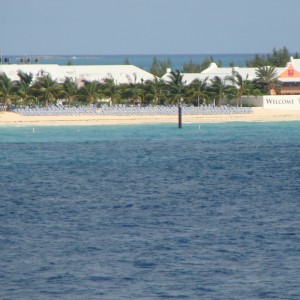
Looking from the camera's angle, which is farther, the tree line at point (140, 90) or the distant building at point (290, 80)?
the distant building at point (290, 80)

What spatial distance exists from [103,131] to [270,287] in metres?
61.6

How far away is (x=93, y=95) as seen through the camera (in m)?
96.3

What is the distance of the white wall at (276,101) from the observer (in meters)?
98.9

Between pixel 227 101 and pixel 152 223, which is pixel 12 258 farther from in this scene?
pixel 227 101

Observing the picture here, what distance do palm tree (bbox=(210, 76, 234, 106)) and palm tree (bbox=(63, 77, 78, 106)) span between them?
13.0 meters

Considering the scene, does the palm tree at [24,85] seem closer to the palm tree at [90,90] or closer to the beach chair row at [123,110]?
the beach chair row at [123,110]

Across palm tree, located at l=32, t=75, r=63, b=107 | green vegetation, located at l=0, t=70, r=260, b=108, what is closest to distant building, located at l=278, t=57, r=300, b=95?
green vegetation, located at l=0, t=70, r=260, b=108

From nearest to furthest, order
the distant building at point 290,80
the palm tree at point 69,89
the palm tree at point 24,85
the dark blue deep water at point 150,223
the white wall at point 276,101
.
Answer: the dark blue deep water at point 150,223
the palm tree at point 24,85
the palm tree at point 69,89
the white wall at point 276,101
the distant building at point 290,80

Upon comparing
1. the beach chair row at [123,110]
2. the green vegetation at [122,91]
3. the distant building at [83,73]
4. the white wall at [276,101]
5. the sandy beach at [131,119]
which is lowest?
the sandy beach at [131,119]

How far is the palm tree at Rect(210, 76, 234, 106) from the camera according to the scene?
98062 millimetres

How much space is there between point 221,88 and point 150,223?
2445 inches

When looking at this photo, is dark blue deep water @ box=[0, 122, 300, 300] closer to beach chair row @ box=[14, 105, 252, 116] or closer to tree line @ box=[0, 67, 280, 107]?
beach chair row @ box=[14, 105, 252, 116]

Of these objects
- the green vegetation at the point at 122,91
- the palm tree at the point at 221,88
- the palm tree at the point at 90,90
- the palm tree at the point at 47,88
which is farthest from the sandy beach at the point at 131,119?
the palm tree at the point at 221,88

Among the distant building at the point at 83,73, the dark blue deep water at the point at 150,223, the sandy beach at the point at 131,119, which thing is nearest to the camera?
the dark blue deep water at the point at 150,223
